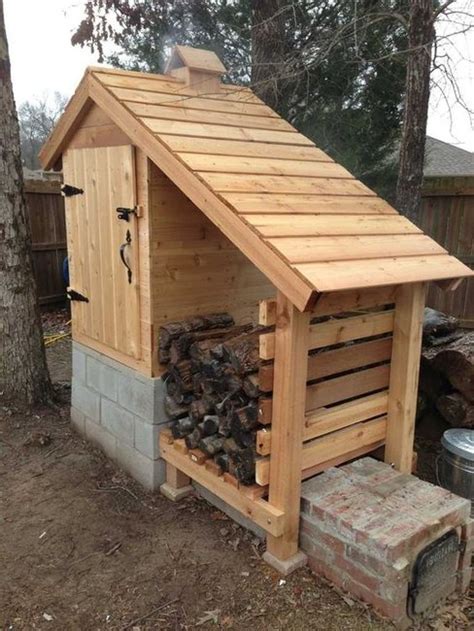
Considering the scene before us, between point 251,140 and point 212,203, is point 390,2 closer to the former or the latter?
point 251,140

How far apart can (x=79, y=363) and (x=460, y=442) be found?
2.64 metres

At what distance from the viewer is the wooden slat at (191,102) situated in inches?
121

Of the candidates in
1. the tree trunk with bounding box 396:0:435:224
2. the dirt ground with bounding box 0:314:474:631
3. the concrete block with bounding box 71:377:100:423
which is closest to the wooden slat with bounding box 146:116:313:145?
the tree trunk with bounding box 396:0:435:224

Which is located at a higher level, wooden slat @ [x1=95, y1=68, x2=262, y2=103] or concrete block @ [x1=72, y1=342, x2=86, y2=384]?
wooden slat @ [x1=95, y1=68, x2=262, y2=103]

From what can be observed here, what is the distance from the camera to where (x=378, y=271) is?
93.6 inches

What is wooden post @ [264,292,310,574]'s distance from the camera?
239 centimetres

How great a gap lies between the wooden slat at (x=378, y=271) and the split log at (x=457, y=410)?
1.19 meters

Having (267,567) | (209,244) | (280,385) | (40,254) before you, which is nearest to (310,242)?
(280,385)

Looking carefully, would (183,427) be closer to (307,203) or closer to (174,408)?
(174,408)

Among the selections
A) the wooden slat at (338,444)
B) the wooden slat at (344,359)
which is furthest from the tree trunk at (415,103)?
the wooden slat at (338,444)

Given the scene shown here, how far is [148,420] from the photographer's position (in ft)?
10.8

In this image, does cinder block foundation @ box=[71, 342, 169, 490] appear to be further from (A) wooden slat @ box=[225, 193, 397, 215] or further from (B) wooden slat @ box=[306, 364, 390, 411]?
(A) wooden slat @ box=[225, 193, 397, 215]

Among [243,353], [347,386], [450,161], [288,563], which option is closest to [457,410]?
[347,386]

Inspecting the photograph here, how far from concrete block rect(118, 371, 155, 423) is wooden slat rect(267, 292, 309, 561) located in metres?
0.99
